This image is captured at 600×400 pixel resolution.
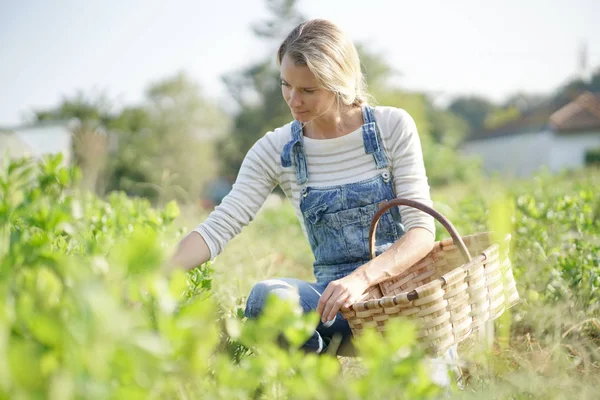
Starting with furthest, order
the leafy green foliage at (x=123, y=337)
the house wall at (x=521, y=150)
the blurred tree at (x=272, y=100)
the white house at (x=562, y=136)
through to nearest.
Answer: the house wall at (x=521, y=150) → the white house at (x=562, y=136) → the blurred tree at (x=272, y=100) → the leafy green foliage at (x=123, y=337)

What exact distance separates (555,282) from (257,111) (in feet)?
83.8

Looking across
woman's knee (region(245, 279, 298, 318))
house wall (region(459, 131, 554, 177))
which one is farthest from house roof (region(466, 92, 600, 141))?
woman's knee (region(245, 279, 298, 318))

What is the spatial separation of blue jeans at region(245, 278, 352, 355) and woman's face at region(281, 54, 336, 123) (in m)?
0.68

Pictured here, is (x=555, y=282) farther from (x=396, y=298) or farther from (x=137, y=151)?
(x=137, y=151)

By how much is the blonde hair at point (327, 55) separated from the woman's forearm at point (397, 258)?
670mm

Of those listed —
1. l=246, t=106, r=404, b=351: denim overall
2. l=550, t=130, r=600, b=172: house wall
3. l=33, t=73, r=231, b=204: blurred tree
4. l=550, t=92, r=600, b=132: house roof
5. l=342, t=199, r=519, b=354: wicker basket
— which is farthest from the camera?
l=550, t=130, r=600, b=172: house wall

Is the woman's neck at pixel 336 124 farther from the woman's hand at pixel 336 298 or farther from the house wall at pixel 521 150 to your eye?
the house wall at pixel 521 150

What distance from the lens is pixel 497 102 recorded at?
59750mm

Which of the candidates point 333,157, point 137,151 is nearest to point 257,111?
point 137,151

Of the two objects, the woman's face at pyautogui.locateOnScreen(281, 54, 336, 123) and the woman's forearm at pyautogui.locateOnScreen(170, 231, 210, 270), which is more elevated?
the woman's face at pyautogui.locateOnScreen(281, 54, 336, 123)

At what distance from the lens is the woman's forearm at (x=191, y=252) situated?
191 cm

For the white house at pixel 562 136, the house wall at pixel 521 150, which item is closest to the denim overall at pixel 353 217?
the house wall at pixel 521 150

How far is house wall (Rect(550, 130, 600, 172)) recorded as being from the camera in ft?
95.7

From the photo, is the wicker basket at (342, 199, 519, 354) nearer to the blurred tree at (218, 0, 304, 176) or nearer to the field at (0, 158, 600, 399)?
the field at (0, 158, 600, 399)
